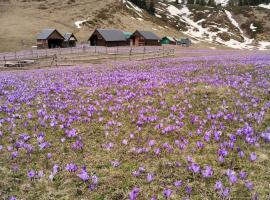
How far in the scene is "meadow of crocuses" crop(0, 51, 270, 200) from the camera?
19.8 ft

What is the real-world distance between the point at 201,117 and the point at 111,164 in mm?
4185

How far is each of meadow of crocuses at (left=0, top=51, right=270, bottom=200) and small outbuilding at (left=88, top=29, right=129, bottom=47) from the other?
9956 centimetres

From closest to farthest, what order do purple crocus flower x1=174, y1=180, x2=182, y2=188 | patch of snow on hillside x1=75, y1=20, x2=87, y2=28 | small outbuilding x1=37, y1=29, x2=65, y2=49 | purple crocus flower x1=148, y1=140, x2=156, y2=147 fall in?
purple crocus flower x1=174, y1=180, x2=182, y2=188, purple crocus flower x1=148, y1=140, x2=156, y2=147, small outbuilding x1=37, y1=29, x2=65, y2=49, patch of snow on hillside x1=75, y1=20, x2=87, y2=28

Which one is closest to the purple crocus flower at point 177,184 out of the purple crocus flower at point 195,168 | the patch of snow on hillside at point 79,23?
the purple crocus flower at point 195,168

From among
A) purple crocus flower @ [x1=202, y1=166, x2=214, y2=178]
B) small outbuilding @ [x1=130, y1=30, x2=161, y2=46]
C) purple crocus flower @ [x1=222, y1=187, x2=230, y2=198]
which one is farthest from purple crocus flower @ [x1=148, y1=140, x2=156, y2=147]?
small outbuilding @ [x1=130, y1=30, x2=161, y2=46]

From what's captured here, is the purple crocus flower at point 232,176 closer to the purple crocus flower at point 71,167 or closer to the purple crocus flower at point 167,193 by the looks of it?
the purple crocus flower at point 167,193

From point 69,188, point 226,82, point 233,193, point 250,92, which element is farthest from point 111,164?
point 226,82

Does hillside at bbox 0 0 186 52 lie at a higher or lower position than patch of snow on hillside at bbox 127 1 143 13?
lower

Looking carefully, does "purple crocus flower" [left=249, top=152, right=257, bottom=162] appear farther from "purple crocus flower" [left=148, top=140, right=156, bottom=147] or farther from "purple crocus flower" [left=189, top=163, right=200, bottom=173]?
"purple crocus flower" [left=148, top=140, right=156, bottom=147]

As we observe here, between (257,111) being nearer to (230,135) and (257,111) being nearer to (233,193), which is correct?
(230,135)

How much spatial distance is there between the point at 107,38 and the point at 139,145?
344 feet

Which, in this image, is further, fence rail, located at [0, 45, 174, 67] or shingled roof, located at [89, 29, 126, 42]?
shingled roof, located at [89, 29, 126, 42]

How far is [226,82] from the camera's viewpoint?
14812 mm

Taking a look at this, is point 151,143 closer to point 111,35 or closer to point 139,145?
point 139,145
